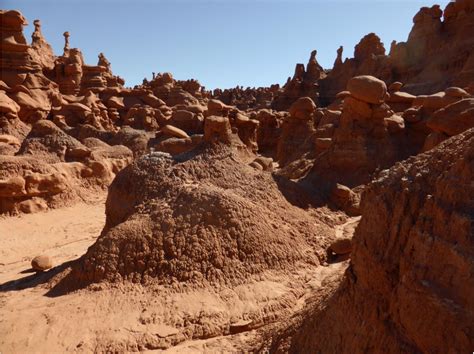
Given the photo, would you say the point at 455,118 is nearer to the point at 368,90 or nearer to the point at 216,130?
the point at 368,90

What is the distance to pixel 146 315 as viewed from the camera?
4.55 meters

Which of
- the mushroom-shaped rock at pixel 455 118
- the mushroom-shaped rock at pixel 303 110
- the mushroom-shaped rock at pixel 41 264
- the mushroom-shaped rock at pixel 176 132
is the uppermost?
the mushroom-shaped rock at pixel 303 110

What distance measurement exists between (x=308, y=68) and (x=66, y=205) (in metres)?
24.3

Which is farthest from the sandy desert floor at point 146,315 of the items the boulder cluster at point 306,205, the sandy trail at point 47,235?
the sandy trail at point 47,235

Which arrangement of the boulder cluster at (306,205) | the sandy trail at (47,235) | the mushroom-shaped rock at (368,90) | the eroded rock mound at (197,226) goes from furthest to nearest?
the mushroom-shaped rock at (368,90) < the sandy trail at (47,235) < the eroded rock mound at (197,226) < the boulder cluster at (306,205)

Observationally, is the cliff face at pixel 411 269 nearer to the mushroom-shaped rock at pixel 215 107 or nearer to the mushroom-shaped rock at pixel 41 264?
the mushroom-shaped rock at pixel 41 264

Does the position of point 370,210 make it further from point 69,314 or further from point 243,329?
point 69,314

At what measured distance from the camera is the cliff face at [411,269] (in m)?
2.19

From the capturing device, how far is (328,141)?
10.2m

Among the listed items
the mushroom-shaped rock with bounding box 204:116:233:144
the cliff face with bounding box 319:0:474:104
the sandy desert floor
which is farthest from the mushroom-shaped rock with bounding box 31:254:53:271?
the cliff face with bounding box 319:0:474:104

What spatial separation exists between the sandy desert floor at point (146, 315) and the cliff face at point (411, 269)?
1264 millimetres

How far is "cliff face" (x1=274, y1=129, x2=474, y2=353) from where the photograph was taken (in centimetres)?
219

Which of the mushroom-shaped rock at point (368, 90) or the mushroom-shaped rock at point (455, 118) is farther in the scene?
the mushroom-shaped rock at point (368, 90)

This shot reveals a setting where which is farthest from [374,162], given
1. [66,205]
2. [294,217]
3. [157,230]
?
[66,205]
